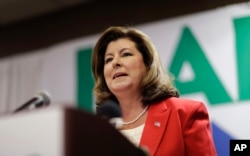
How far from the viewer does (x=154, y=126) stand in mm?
1562

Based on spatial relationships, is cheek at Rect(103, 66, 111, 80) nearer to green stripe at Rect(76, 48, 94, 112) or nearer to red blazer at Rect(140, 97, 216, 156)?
red blazer at Rect(140, 97, 216, 156)

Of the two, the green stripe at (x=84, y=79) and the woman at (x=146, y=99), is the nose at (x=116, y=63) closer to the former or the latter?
the woman at (x=146, y=99)

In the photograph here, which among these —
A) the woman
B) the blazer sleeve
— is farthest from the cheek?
the blazer sleeve

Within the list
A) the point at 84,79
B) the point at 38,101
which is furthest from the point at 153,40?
the point at 38,101

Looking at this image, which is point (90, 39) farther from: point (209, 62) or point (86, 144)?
point (86, 144)

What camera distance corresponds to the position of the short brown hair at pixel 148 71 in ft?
5.54

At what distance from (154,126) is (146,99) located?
15 centimetres

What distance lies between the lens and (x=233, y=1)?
2.52 meters

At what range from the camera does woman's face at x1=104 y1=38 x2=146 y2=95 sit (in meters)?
1.70

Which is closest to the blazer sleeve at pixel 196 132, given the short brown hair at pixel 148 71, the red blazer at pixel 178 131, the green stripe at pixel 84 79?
the red blazer at pixel 178 131

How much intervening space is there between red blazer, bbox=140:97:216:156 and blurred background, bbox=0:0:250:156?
52 cm

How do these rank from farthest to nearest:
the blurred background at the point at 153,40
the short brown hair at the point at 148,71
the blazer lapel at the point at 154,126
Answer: the blurred background at the point at 153,40, the short brown hair at the point at 148,71, the blazer lapel at the point at 154,126

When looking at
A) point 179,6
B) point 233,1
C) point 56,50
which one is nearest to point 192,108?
point 233,1

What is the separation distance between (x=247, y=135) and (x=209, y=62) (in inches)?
16.8
